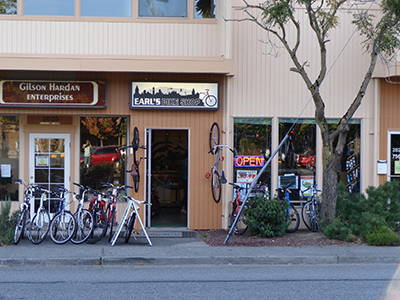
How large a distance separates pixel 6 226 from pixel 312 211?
659 centimetres

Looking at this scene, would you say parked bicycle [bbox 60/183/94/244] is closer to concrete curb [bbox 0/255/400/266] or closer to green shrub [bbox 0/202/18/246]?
green shrub [bbox 0/202/18/246]

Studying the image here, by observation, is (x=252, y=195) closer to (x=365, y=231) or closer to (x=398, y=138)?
(x=365, y=231)

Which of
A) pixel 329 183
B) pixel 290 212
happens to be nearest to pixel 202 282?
pixel 329 183

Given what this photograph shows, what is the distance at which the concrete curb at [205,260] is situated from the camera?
10.1 metres

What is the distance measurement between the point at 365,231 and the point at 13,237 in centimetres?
708

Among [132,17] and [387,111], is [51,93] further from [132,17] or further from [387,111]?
[387,111]

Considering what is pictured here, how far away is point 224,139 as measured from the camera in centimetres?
1357

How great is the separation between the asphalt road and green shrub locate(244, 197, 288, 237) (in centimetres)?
202

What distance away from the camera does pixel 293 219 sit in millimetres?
13305

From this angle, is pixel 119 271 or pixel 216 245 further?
pixel 216 245

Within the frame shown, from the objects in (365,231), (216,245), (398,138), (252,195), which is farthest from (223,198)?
(398,138)

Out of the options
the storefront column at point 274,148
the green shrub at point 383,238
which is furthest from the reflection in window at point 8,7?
the green shrub at point 383,238

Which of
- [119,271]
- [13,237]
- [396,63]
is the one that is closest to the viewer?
[119,271]

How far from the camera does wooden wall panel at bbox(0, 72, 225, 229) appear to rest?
13.4m
